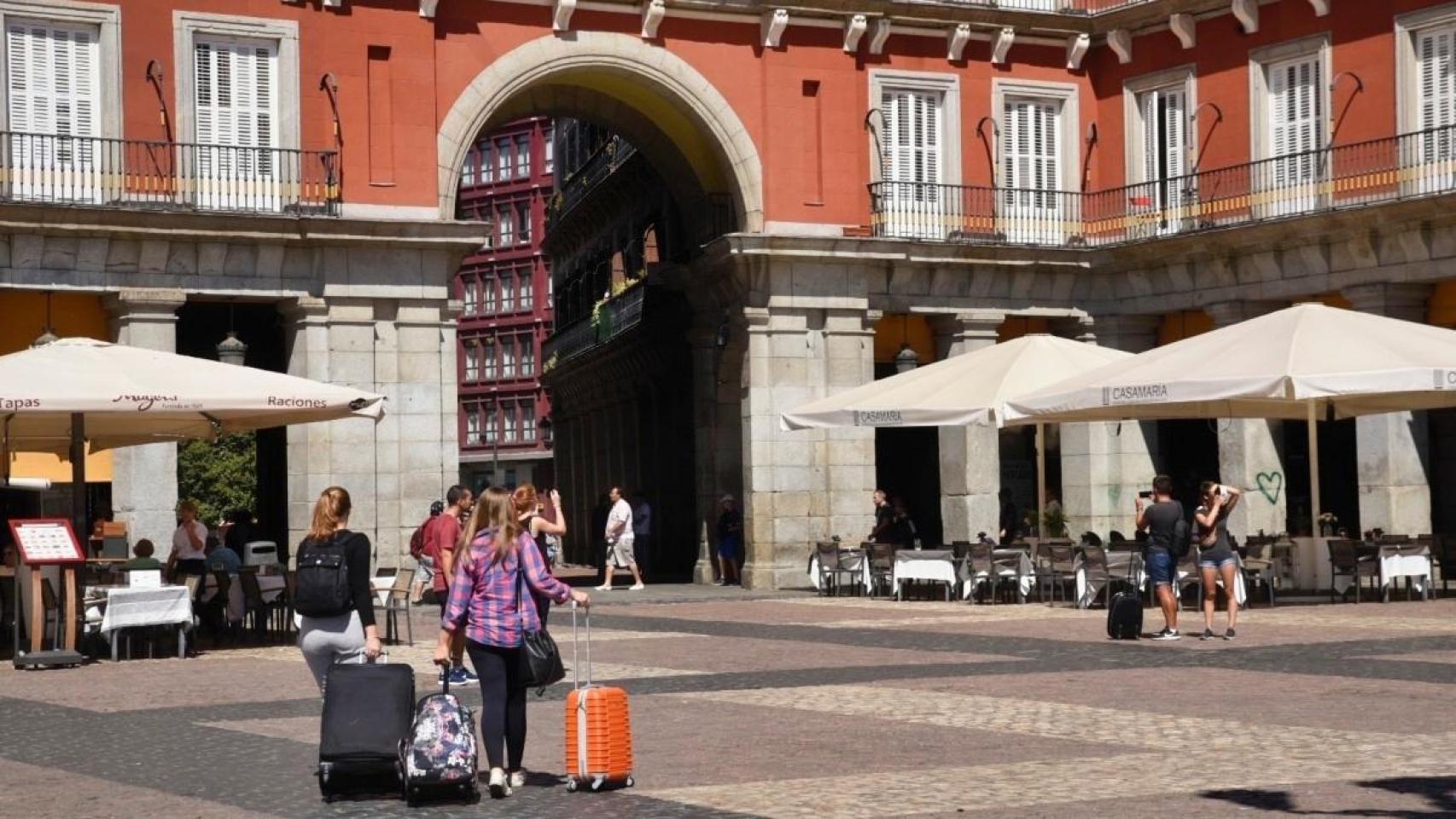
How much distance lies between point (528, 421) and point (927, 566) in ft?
219

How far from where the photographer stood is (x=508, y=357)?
97.2 meters

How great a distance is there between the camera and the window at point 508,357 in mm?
96875

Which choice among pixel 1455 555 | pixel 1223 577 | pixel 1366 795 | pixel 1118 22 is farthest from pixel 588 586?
pixel 1366 795

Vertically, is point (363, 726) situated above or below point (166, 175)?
below

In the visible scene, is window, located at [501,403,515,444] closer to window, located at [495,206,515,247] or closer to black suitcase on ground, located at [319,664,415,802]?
window, located at [495,206,515,247]

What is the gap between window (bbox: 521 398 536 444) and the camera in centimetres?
9594

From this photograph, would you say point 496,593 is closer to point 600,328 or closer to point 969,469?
point 969,469

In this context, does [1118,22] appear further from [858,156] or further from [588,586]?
[588,586]

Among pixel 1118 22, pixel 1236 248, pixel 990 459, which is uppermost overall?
pixel 1118 22

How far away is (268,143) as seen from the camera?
33188 millimetres

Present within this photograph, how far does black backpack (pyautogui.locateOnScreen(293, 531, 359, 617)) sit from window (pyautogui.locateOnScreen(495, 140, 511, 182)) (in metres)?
85.6

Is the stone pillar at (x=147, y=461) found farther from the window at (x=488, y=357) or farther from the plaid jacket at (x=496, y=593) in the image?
the window at (x=488, y=357)

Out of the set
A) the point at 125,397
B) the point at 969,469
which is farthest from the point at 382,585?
the point at 969,469

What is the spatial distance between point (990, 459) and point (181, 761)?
25.4 meters
